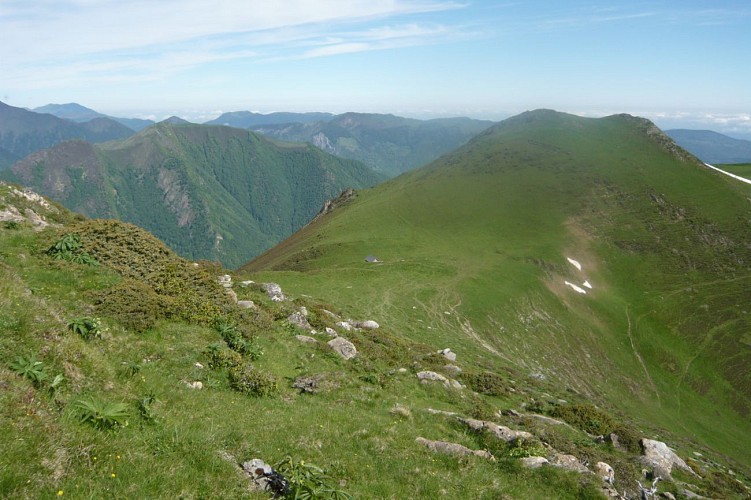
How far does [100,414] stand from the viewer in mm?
8938

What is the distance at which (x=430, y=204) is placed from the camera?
122 m

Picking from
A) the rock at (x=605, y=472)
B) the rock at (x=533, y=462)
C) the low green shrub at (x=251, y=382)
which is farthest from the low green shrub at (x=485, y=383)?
the low green shrub at (x=251, y=382)

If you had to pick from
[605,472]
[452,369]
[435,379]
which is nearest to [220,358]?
[435,379]

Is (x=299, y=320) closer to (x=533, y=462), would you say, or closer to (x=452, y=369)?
(x=452, y=369)

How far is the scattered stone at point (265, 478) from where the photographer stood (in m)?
8.81

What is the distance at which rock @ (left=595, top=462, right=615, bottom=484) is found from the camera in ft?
48.7

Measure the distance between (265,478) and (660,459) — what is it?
65.0ft

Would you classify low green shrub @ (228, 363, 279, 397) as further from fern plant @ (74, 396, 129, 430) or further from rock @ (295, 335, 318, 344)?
rock @ (295, 335, 318, 344)

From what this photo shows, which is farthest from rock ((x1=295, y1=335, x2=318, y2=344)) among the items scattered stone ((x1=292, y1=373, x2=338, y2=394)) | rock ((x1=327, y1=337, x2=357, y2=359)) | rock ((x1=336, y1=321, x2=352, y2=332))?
rock ((x1=336, y1=321, x2=352, y2=332))

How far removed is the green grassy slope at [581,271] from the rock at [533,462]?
24822 millimetres

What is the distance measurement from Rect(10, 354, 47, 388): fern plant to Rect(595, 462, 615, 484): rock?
57.4 ft

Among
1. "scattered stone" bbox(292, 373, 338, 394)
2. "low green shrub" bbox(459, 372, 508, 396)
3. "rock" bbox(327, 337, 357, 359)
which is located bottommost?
"low green shrub" bbox(459, 372, 508, 396)

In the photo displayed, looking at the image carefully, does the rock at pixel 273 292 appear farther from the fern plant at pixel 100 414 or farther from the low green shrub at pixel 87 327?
the fern plant at pixel 100 414

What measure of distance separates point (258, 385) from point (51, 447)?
27.2ft
